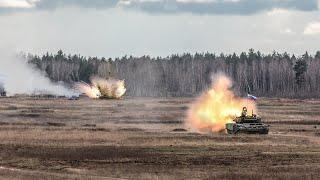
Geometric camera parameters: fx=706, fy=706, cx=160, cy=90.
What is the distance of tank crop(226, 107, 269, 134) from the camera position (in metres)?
69.2

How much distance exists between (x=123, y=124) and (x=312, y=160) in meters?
41.2

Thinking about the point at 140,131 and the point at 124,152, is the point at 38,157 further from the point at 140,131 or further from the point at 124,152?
the point at 140,131

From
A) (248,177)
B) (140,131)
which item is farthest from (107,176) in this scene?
(140,131)

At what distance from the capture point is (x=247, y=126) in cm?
6988

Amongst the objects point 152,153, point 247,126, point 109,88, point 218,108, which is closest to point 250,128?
point 247,126

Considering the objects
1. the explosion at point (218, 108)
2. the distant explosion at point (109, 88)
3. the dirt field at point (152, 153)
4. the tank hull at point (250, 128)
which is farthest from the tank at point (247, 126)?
the distant explosion at point (109, 88)

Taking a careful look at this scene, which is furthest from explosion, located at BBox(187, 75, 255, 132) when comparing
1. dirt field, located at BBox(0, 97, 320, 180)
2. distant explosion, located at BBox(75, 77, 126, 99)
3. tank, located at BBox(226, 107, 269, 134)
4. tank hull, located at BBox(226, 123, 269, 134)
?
distant explosion, located at BBox(75, 77, 126, 99)

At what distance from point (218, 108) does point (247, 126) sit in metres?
9.08

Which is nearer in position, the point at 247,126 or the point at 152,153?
the point at 152,153

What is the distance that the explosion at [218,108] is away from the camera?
253ft

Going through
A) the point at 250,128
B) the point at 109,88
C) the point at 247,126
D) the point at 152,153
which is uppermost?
the point at 109,88

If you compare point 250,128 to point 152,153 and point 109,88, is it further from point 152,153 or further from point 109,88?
point 109,88

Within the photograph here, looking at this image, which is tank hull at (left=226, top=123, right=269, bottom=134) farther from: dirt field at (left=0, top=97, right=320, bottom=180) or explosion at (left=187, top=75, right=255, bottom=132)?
explosion at (left=187, top=75, right=255, bottom=132)

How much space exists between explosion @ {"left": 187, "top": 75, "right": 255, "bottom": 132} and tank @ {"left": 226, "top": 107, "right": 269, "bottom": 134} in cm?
470
